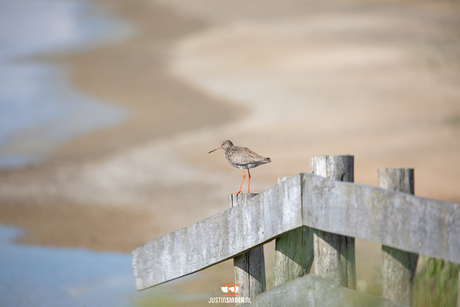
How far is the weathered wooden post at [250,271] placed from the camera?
10.6ft

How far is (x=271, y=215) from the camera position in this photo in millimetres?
2707

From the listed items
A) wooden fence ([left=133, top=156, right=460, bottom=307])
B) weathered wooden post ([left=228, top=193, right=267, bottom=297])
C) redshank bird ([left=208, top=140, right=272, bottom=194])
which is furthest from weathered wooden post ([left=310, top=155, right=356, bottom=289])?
redshank bird ([left=208, top=140, right=272, bottom=194])

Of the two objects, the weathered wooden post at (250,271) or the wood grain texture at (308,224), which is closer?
the wood grain texture at (308,224)

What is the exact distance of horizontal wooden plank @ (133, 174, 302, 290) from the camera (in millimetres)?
2639

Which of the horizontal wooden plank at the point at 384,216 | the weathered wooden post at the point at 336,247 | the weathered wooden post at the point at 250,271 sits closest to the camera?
the horizontal wooden plank at the point at 384,216

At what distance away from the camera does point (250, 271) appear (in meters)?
3.25

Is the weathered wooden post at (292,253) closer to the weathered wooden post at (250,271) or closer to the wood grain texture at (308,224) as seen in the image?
the weathered wooden post at (250,271)

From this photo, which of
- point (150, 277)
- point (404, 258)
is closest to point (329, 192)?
point (404, 258)

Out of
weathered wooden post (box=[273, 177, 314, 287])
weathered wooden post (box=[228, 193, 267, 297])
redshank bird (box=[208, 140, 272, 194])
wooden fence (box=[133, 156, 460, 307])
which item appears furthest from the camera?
redshank bird (box=[208, 140, 272, 194])

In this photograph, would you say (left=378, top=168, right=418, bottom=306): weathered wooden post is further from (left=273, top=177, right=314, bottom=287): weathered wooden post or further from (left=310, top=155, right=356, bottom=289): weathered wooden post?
(left=273, top=177, right=314, bottom=287): weathered wooden post

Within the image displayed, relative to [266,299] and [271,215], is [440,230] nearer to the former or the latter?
[271,215]

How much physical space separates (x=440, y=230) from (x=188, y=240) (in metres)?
1.68

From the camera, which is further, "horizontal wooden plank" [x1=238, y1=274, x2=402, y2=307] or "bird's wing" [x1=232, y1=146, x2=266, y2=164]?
"bird's wing" [x1=232, y1=146, x2=266, y2=164]

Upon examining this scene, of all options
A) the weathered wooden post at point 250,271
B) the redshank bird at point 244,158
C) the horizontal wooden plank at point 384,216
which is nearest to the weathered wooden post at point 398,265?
the horizontal wooden plank at point 384,216
